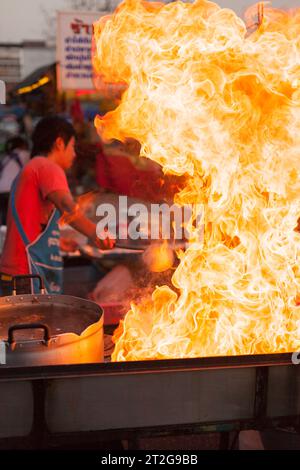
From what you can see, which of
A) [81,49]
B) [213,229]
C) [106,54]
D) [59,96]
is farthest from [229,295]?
[59,96]

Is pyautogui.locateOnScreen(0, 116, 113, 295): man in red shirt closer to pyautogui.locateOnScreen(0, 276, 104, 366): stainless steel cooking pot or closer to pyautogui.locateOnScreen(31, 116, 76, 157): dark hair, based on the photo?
pyautogui.locateOnScreen(31, 116, 76, 157): dark hair

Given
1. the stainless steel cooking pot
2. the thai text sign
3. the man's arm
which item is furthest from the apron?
the thai text sign

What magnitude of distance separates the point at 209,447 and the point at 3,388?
2375mm

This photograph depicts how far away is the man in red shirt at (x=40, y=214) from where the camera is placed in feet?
11.9

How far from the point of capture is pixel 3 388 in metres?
1.84

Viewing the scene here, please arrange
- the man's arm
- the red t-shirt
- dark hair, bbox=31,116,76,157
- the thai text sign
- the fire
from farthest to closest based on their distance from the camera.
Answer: the thai text sign < dark hair, bbox=31,116,76,157 < the red t-shirt < the man's arm < the fire

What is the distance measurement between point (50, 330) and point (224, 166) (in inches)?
47.0

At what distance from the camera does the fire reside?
256 cm

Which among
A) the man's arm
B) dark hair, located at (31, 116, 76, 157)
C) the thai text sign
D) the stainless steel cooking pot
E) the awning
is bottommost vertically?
the stainless steel cooking pot

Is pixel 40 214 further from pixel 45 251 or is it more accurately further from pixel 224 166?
pixel 224 166

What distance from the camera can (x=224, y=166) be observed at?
264 cm

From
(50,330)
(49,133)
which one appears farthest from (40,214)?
(50,330)

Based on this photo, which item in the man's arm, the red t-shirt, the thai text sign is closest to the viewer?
the man's arm

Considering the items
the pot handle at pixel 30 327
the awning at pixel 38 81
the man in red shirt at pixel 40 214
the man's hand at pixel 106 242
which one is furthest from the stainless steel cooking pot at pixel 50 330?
the awning at pixel 38 81
